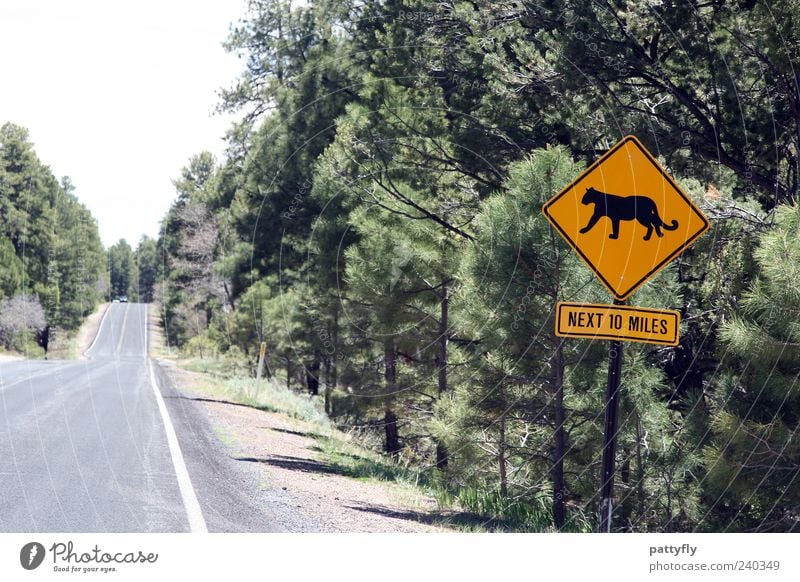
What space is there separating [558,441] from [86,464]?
545cm

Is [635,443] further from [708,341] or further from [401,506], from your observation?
[401,506]

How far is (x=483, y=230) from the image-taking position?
1152cm

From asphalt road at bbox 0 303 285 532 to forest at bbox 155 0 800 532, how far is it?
358 cm

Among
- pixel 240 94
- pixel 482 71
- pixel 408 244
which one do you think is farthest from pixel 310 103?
pixel 482 71

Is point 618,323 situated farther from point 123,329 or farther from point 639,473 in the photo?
point 123,329

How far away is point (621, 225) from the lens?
7.47m

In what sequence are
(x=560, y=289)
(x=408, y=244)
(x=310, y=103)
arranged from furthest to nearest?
(x=310, y=103) → (x=408, y=244) → (x=560, y=289)

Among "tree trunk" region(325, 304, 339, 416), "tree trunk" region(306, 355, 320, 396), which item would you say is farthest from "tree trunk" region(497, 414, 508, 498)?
"tree trunk" region(306, 355, 320, 396)

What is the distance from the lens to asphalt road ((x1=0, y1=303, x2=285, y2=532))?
691 cm

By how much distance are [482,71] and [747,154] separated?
189 inches

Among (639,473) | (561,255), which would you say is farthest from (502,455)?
(561,255)

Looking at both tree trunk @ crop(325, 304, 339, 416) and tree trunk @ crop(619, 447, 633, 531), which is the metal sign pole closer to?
tree trunk @ crop(619, 447, 633, 531)

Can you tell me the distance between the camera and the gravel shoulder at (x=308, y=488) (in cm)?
812

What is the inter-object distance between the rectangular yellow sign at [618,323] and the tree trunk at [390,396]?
12.1 meters
